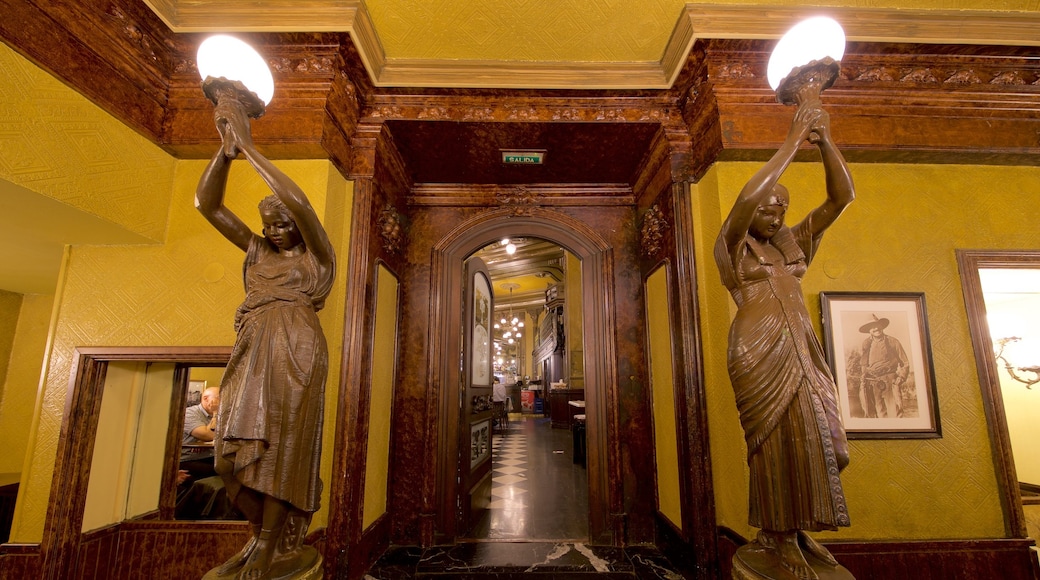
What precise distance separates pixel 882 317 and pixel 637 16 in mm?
2384

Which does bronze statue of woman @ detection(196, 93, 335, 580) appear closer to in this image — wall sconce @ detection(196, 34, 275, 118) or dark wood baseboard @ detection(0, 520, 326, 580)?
wall sconce @ detection(196, 34, 275, 118)

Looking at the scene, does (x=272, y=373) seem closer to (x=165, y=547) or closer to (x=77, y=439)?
(x=77, y=439)

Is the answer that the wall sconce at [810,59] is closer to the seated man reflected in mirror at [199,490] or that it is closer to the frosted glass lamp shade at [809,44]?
the frosted glass lamp shade at [809,44]

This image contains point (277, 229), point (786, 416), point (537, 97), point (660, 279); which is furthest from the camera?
point (660, 279)

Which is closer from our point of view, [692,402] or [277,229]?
[277,229]

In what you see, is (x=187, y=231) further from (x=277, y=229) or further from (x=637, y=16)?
(x=637, y=16)

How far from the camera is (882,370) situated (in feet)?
8.38

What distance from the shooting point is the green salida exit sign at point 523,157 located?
10.9 feet

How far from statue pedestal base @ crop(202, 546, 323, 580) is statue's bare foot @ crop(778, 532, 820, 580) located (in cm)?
178

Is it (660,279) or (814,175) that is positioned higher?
(814,175)

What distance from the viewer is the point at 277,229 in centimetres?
180

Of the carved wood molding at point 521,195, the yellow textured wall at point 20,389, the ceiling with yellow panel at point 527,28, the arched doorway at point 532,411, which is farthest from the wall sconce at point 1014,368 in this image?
the yellow textured wall at point 20,389

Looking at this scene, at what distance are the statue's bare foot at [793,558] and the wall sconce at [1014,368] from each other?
4.56 m

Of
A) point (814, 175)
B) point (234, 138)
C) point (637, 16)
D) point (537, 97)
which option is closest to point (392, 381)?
point (234, 138)
